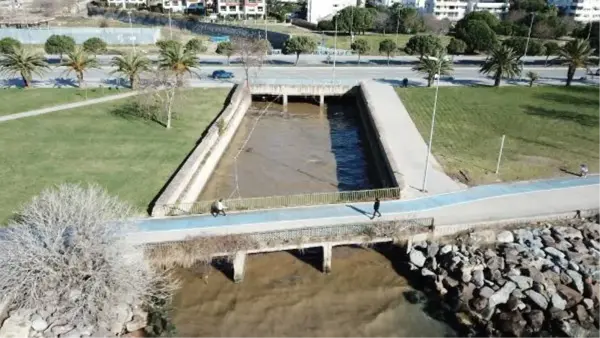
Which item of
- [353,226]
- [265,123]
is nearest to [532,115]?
[265,123]

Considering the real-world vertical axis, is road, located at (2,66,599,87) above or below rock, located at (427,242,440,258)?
above

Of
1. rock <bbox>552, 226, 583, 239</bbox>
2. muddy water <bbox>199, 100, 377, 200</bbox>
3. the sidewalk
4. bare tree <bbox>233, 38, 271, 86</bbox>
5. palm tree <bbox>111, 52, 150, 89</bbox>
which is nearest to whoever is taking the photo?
the sidewalk

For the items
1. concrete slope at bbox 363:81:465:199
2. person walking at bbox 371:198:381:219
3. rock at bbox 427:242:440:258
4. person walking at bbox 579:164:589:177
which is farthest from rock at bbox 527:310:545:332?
person walking at bbox 579:164:589:177

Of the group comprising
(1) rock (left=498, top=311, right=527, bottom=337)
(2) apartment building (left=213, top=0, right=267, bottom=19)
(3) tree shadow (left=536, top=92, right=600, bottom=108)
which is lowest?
(1) rock (left=498, top=311, right=527, bottom=337)

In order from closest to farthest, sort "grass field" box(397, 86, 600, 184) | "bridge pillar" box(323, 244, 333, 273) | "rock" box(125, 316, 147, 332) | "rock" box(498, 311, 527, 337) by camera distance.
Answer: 1. "rock" box(125, 316, 147, 332)
2. "rock" box(498, 311, 527, 337)
3. "bridge pillar" box(323, 244, 333, 273)
4. "grass field" box(397, 86, 600, 184)

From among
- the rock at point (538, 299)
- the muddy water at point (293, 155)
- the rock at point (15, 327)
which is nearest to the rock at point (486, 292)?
the rock at point (538, 299)

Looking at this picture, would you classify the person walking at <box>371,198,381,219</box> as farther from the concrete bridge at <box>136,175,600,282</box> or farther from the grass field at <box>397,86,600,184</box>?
the grass field at <box>397,86,600,184</box>

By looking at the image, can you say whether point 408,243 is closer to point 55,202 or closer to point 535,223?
point 535,223

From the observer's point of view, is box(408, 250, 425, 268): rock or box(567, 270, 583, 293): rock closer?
box(567, 270, 583, 293): rock
